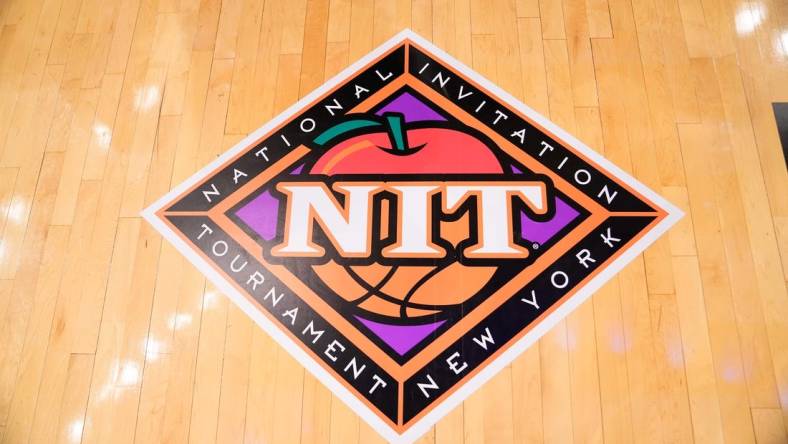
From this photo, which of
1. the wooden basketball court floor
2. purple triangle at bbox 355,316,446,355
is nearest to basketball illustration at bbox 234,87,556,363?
purple triangle at bbox 355,316,446,355

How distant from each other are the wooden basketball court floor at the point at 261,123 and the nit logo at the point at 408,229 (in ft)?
0.28

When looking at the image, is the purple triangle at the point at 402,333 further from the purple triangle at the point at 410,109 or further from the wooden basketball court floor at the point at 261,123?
the purple triangle at the point at 410,109

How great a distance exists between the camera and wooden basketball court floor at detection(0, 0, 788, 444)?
231 centimetres

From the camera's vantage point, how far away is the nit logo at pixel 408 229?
238 centimetres

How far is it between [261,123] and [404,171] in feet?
2.38

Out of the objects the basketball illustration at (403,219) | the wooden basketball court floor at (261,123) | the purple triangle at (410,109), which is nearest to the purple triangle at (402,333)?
the basketball illustration at (403,219)

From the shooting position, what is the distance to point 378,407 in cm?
231

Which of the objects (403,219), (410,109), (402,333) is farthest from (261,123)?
(402,333)

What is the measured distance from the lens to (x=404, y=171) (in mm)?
2662

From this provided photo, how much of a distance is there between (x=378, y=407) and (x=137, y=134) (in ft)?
5.55

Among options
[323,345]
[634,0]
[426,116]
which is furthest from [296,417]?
[634,0]

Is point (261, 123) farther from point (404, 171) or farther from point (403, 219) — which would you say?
point (403, 219)

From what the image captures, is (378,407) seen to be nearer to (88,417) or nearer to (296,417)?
(296,417)

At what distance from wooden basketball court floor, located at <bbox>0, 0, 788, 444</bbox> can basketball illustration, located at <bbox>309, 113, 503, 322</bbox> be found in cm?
36
